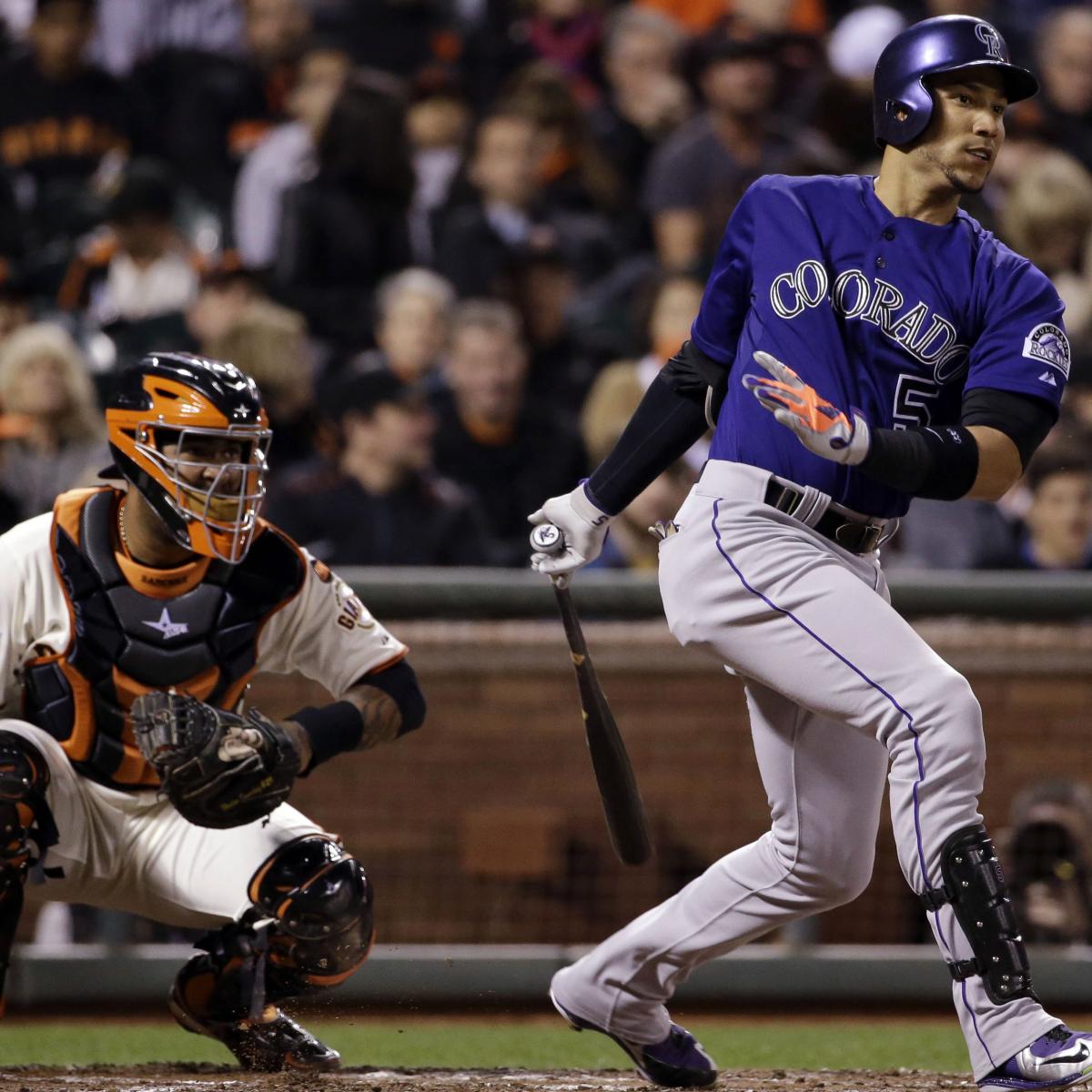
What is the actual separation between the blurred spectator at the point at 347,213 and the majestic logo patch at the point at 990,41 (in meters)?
4.28

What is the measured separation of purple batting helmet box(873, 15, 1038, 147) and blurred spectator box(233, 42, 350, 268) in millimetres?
4575

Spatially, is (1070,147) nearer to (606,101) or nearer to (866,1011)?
(606,101)

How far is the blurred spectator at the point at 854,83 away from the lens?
311 inches

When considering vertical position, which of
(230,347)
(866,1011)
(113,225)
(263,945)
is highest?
(113,225)

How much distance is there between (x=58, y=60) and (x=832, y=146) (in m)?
3.39

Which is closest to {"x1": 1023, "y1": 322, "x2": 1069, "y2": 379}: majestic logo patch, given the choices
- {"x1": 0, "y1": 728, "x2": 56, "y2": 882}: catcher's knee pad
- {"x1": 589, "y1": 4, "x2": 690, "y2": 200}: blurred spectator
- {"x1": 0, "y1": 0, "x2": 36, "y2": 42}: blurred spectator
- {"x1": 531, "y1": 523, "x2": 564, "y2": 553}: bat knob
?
{"x1": 531, "y1": 523, "x2": 564, "y2": 553}: bat knob

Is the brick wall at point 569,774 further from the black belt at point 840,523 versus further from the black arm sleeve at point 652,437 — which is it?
the black belt at point 840,523

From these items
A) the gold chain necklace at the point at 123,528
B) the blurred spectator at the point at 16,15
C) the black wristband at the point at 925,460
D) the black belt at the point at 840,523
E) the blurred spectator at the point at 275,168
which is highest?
the blurred spectator at the point at 16,15

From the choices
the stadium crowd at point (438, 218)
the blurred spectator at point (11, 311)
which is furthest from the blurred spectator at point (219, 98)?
the blurred spectator at point (11, 311)

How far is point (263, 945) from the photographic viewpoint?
3.56 m

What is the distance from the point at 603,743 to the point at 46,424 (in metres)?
3.02

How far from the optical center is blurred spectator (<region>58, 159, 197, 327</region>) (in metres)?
6.98

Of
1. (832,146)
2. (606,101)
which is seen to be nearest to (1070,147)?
(832,146)

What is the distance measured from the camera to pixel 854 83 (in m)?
8.00
